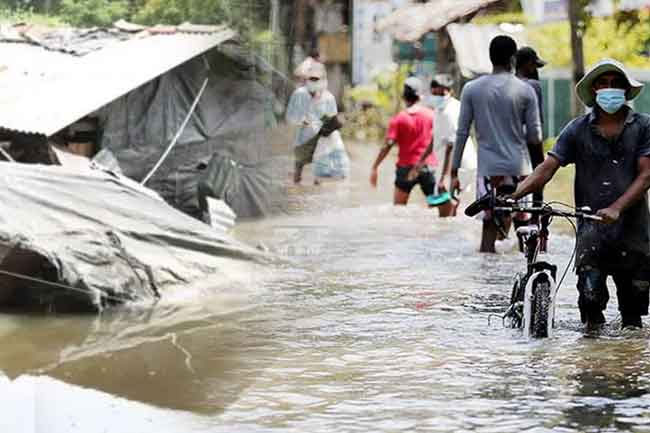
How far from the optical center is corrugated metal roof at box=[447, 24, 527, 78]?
83.4ft

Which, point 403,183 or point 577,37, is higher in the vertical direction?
point 577,37

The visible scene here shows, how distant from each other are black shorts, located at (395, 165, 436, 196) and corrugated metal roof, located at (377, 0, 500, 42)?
8869mm

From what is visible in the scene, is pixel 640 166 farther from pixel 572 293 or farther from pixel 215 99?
pixel 215 99

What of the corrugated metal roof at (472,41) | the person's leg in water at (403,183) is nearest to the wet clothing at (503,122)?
the person's leg in water at (403,183)

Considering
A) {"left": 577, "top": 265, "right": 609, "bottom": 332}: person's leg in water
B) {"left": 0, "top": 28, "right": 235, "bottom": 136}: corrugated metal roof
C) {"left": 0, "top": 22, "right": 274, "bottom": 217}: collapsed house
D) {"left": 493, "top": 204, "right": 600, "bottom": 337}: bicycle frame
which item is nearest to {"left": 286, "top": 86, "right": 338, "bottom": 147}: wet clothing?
{"left": 0, "top": 22, "right": 274, "bottom": 217}: collapsed house

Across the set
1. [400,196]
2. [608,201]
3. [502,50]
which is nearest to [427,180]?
[400,196]

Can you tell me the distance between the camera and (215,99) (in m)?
13.1

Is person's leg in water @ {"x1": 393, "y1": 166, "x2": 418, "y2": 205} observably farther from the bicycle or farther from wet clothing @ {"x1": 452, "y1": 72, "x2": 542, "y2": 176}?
the bicycle

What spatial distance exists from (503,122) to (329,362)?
378cm

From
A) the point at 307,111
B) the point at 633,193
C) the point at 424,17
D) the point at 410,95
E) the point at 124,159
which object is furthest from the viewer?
the point at 424,17

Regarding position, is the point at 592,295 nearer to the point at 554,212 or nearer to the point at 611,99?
the point at 554,212

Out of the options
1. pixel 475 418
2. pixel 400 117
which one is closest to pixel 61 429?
pixel 475 418

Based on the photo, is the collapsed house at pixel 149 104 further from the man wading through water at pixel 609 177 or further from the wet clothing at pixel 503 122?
the man wading through water at pixel 609 177

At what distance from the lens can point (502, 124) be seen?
429 inches
